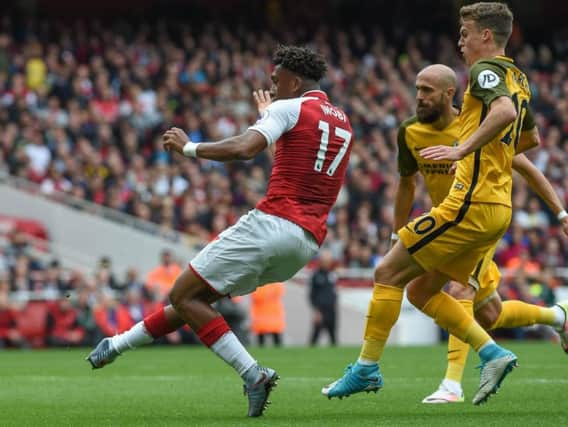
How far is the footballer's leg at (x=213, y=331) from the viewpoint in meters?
8.41

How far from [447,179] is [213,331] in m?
2.00

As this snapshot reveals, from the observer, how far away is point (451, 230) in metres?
8.45

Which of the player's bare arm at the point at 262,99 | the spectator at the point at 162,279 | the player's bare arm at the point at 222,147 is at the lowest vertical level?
the spectator at the point at 162,279

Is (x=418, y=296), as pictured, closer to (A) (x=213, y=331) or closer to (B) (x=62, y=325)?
(A) (x=213, y=331)

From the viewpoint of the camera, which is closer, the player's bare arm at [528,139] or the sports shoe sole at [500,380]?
the sports shoe sole at [500,380]

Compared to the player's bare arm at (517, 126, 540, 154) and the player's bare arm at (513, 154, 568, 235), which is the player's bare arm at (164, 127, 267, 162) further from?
the player's bare arm at (513, 154, 568, 235)

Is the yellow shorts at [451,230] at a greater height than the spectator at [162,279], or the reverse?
the yellow shorts at [451,230]

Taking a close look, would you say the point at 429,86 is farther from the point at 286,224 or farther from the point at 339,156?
the point at 286,224

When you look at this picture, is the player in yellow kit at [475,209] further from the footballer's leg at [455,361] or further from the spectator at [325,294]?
the spectator at [325,294]

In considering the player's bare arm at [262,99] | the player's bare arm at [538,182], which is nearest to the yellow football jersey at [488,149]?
the player's bare arm at [538,182]

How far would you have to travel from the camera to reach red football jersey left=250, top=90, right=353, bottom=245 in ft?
27.8

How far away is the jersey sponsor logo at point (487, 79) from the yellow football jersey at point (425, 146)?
1.04 m

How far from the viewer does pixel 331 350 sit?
19.7 metres

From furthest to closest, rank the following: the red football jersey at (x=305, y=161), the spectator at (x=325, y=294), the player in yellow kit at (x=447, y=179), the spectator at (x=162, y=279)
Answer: the spectator at (x=325, y=294)
the spectator at (x=162, y=279)
the player in yellow kit at (x=447, y=179)
the red football jersey at (x=305, y=161)
